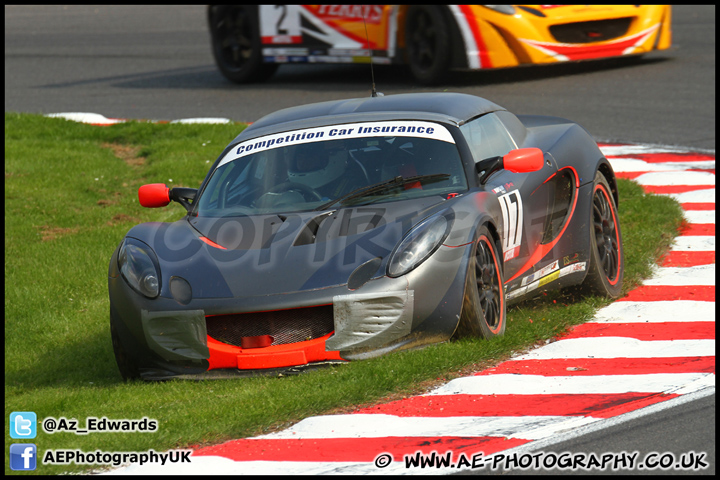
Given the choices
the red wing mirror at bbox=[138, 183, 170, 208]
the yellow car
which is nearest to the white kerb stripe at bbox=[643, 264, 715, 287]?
the red wing mirror at bbox=[138, 183, 170, 208]

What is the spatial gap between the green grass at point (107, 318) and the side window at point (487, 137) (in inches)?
38.6

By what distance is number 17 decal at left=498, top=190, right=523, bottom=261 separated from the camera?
20.4 feet

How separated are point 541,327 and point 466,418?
1.56 metres

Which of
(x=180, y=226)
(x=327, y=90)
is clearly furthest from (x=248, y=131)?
(x=327, y=90)

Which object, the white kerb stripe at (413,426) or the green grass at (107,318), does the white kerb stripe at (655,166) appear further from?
the white kerb stripe at (413,426)

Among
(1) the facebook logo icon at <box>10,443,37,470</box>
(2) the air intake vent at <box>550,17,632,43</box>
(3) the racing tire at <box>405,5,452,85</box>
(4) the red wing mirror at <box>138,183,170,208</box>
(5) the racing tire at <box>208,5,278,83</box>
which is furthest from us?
(5) the racing tire at <box>208,5,278,83</box>

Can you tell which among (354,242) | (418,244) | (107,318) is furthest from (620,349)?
(107,318)

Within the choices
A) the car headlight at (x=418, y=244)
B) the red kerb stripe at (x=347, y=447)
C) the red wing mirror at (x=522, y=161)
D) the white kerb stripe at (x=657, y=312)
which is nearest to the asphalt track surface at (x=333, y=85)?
the white kerb stripe at (x=657, y=312)

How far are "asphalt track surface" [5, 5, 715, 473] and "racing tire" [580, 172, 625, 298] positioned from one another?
14.6 feet

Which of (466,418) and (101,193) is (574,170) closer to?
(466,418)

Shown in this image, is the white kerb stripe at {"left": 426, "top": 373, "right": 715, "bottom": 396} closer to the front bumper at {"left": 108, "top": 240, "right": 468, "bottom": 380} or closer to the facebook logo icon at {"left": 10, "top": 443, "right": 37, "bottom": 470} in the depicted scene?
the front bumper at {"left": 108, "top": 240, "right": 468, "bottom": 380}

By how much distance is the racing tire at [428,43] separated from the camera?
1426 centimetres

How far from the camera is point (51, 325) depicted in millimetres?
7430

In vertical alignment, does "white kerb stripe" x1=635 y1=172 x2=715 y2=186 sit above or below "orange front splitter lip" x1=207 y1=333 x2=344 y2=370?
below
